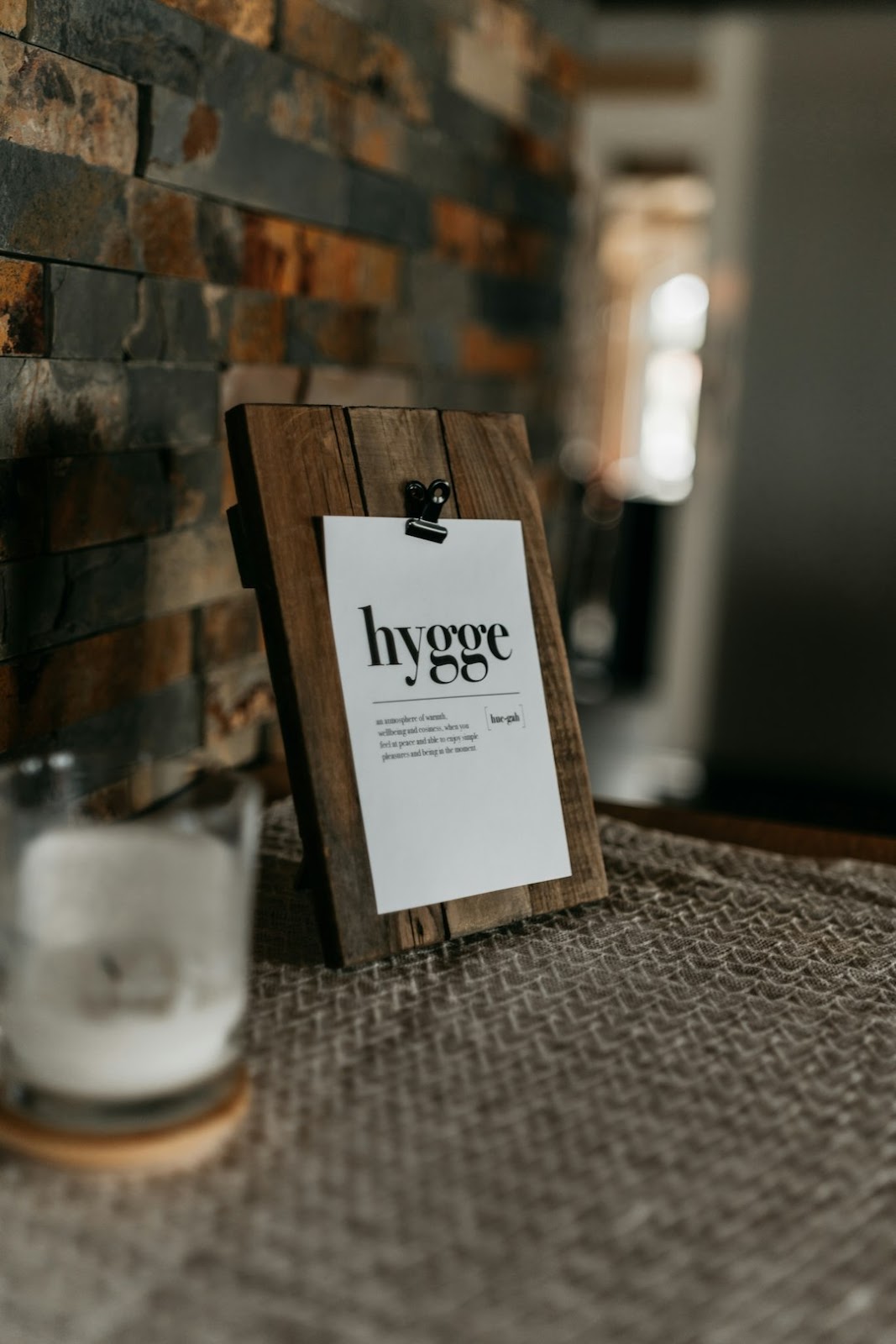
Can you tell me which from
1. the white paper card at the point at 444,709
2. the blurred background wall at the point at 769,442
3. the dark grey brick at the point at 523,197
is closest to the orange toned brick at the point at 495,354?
the dark grey brick at the point at 523,197

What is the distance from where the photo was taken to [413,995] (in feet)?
2.24

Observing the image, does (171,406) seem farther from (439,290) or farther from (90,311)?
(439,290)

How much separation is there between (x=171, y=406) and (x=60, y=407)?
149mm

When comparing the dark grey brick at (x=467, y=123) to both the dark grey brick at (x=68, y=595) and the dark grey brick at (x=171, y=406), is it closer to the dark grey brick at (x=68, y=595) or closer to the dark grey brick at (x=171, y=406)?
the dark grey brick at (x=171, y=406)

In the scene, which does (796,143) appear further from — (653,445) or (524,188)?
(524,188)

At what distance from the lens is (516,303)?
5.47 ft

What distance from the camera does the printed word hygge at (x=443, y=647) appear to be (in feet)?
2.52

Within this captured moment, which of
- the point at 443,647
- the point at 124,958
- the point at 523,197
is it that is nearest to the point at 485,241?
the point at 523,197

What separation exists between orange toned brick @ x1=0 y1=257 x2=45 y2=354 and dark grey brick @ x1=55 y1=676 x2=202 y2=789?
0.25 m

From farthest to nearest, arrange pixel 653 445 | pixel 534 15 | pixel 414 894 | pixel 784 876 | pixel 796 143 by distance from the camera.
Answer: pixel 653 445
pixel 796 143
pixel 534 15
pixel 784 876
pixel 414 894

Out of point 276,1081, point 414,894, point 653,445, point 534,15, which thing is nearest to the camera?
point 276,1081

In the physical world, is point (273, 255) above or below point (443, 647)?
above

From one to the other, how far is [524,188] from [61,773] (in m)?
1.26

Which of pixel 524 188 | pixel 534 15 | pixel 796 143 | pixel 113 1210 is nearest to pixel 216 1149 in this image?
pixel 113 1210
